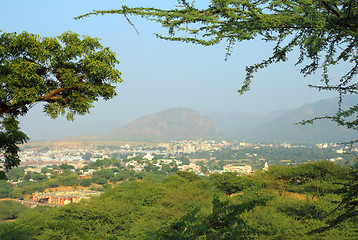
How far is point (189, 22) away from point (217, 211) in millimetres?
2041

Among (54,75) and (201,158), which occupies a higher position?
(54,75)

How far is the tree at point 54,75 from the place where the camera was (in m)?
4.16

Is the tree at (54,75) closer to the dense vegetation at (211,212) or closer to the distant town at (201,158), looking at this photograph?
the dense vegetation at (211,212)

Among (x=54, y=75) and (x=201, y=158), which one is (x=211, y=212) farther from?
(x=201, y=158)

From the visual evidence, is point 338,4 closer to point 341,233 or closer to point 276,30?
point 276,30

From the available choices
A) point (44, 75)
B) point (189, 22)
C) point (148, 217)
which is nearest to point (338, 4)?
point (189, 22)

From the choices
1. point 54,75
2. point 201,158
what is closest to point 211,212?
point 54,75

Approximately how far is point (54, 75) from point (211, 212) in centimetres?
747

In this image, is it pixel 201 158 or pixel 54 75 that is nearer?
pixel 54 75

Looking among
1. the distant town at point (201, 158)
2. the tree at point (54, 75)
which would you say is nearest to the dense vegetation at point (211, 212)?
the tree at point (54, 75)

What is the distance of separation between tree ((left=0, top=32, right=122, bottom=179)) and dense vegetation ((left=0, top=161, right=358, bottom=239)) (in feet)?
8.49

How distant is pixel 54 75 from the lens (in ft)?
15.4

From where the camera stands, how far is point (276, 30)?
8.28 feet

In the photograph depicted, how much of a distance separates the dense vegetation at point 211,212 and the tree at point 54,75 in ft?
8.49
